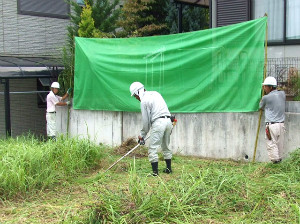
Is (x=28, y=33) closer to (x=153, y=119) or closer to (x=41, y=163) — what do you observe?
(x=153, y=119)

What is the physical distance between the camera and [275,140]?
7.21 meters

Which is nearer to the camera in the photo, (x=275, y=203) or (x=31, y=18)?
(x=275, y=203)

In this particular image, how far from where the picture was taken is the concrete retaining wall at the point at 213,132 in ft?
25.3

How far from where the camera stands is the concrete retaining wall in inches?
304

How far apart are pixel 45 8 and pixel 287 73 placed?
8.03 meters

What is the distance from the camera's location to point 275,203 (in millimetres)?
4676

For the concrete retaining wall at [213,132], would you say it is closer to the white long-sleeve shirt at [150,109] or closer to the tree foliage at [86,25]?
the white long-sleeve shirt at [150,109]

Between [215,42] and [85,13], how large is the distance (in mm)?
4758

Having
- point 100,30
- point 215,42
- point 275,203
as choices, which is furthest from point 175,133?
point 100,30

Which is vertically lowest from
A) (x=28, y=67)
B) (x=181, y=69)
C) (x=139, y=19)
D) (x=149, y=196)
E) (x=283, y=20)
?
(x=149, y=196)

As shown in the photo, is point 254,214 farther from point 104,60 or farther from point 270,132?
point 104,60

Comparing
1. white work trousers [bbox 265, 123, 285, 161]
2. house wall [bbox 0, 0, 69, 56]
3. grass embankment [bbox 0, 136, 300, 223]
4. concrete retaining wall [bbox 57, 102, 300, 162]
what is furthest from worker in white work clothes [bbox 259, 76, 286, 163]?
house wall [bbox 0, 0, 69, 56]

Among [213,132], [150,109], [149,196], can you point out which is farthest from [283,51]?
[149,196]

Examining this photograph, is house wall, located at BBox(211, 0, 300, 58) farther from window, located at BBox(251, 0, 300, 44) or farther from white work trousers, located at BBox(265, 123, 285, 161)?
white work trousers, located at BBox(265, 123, 285, 161)
